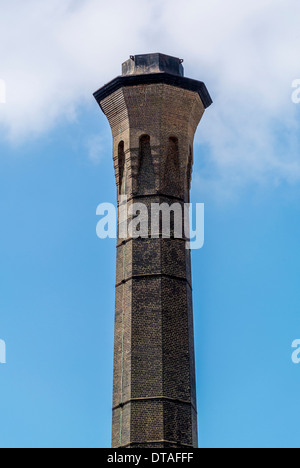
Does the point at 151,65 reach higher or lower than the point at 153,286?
higher

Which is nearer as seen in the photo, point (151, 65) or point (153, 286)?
point (153, 286)

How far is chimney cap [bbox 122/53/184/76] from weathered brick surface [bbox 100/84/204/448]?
631mm

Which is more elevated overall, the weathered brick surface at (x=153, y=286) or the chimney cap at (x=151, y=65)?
the chimney cap at (x=151, y=65)

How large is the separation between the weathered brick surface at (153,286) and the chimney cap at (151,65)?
24.9 inches

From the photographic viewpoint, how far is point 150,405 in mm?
19062

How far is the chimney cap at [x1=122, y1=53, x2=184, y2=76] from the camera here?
74.3 ft

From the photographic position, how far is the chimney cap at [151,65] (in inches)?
892

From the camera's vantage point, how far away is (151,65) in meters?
22.8

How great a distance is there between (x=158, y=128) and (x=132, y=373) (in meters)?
6.81

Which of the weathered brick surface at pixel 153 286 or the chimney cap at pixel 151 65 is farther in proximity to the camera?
the chimney cap at pixel 151 65

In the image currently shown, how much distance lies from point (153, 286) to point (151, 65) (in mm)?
6493
